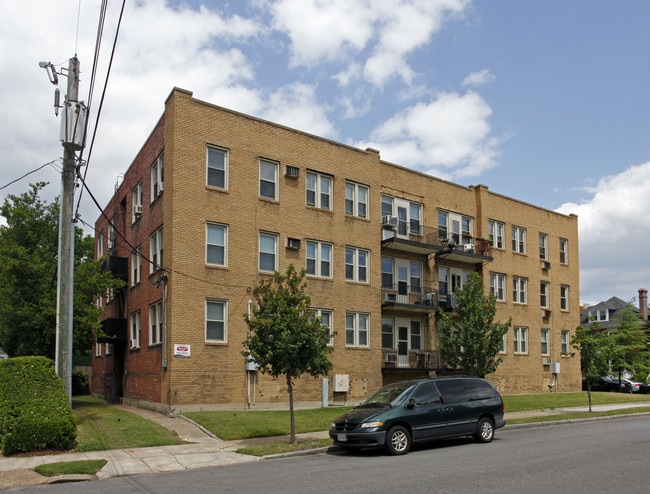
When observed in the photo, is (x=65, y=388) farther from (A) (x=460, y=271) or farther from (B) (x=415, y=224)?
(A) (x=460, y=271)

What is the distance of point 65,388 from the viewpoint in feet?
53.3

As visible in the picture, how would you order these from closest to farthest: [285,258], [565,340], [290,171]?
[285,258], [290,171], [565,340]

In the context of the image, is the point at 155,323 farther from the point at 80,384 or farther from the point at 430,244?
the point at 80,384

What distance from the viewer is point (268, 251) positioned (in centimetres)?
2539

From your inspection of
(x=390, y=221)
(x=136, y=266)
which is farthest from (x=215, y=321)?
(x=390, y=221)

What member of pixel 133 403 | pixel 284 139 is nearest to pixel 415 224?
pixel 284 139

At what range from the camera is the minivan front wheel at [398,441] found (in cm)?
1393

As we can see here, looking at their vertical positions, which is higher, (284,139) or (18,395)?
(284,139)

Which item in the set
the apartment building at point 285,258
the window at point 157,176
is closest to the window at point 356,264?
the apartment building at point 285,258

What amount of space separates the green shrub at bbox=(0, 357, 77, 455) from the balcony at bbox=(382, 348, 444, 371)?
16264 millimetres

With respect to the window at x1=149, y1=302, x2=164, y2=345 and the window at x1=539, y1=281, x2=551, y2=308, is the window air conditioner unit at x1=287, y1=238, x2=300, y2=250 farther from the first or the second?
the window at x1=539, y1=281, x2=551, y2=308

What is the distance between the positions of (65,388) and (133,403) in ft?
35.6

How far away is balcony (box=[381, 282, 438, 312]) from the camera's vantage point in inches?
1136

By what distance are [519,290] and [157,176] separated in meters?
20.8
